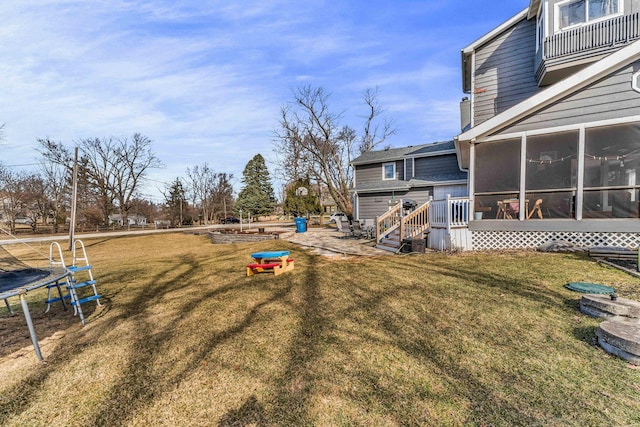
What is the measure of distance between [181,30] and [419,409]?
577 inches

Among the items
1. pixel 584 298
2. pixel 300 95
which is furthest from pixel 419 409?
pixel 300 95

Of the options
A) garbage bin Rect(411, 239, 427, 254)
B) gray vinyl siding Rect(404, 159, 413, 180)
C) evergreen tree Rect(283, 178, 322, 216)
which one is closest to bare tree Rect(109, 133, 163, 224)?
evergreen tree Rect(283, 178, 322, 216)

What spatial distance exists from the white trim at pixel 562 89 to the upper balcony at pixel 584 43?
2.73 m

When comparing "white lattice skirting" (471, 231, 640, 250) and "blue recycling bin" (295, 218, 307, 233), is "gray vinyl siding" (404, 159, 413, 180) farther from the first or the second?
"white lattice skirting" (471, 231, 640, 250)

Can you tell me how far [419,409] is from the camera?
2.38 m

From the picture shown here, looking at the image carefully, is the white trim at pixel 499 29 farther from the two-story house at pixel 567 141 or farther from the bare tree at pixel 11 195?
the bare tree at pixel 11 195

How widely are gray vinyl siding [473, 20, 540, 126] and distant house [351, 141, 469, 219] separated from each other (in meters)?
4.35

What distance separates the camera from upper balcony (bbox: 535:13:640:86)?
9000 mm

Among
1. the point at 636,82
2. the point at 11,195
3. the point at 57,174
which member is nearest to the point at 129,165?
the point at 57,174

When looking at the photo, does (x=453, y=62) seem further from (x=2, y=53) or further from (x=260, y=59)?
(x=2, y=53)

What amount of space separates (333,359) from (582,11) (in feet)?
45.8

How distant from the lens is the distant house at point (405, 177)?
16328 millimetres

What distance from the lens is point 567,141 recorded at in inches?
332

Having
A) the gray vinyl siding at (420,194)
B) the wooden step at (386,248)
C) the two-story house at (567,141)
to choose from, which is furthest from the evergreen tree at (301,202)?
the two-story house at (567,141)
